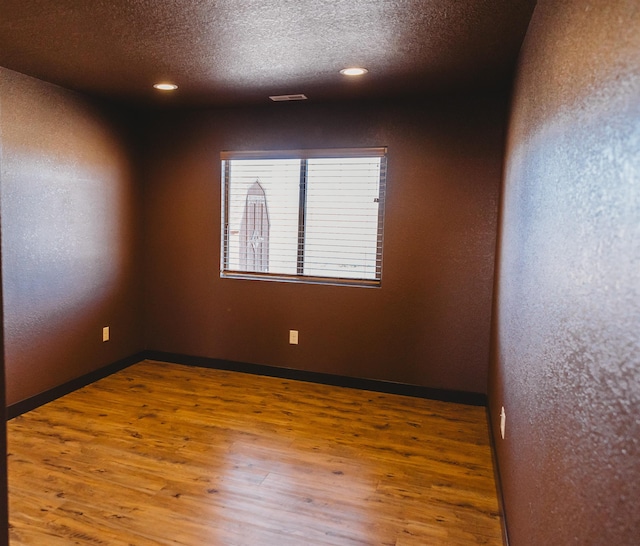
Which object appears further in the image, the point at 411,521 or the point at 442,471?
the point at 442,471

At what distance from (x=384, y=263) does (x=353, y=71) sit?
146 cm

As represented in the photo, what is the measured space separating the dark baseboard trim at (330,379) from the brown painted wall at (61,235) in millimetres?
512

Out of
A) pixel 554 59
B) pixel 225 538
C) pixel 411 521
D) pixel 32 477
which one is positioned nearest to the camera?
pixel 554 59

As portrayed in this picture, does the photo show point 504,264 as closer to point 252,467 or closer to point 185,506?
point 252,467

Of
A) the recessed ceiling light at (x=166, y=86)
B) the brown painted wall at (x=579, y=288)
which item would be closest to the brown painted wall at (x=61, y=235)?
the recessed ceiling light at (x=166, y=86)

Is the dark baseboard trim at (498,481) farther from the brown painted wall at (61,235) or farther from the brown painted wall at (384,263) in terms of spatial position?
the brown painted wall at (61,235)

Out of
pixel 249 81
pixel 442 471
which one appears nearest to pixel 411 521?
pixel 442 471

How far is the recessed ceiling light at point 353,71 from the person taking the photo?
9.53 ft

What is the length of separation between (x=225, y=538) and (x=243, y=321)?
2.30 meters

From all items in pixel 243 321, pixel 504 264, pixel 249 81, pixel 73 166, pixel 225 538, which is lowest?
pixel 225 538

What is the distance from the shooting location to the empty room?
112cm

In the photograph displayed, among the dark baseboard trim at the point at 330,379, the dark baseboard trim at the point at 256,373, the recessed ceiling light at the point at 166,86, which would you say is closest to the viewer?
the recessed ceiling light at the point at 166,86

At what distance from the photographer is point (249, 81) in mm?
3223

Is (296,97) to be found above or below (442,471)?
above
